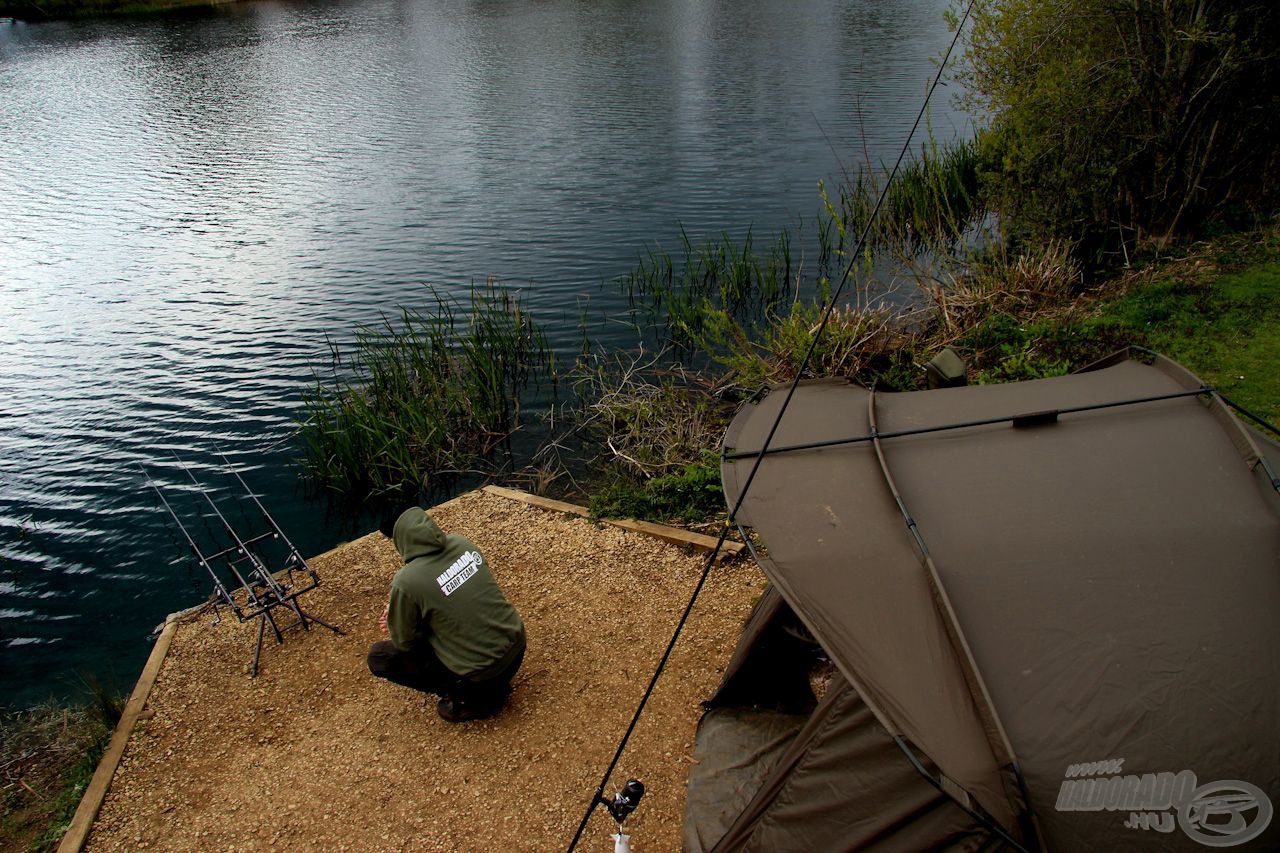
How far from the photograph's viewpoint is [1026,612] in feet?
11.6

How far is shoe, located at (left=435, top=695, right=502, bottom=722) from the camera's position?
608cm

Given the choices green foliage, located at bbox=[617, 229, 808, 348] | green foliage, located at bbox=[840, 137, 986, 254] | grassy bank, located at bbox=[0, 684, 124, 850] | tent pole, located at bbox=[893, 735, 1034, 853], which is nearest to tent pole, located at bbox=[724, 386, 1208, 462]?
tent pole, located at bbox=[893, 735, 1034, 853]

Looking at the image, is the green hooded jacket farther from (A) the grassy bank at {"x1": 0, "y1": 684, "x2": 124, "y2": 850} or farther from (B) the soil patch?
(A) the grassy bank at {"x1": 0, "y1": 684, "x2": 124, "y2": 850}

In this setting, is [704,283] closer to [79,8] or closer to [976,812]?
[976,812]

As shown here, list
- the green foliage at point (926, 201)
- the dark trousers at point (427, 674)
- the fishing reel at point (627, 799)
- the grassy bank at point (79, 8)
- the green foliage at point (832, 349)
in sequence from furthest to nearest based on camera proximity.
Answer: the grassy bank at point (79, 8) < the green foliage at point (926, 201) < the green foliage at point (832, 349) < the dark trousers at point (427, 674) < the fishing reel at point (627, 799)

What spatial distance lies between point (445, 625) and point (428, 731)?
3.14ft

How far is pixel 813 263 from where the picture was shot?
53.0ft

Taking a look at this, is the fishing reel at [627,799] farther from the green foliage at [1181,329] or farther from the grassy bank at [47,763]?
the green foliage at [1181,329]

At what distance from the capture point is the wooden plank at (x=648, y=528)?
776 cm

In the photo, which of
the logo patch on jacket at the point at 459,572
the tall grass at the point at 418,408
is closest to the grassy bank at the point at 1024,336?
the tall grass at the point at 418,408

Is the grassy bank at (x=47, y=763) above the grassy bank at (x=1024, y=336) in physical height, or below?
below

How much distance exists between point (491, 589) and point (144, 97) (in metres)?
33.6

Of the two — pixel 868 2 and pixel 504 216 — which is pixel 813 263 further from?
pixel 868 2

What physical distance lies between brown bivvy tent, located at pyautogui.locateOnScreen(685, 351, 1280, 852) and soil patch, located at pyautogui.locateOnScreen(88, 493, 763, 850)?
1013 millimetres
